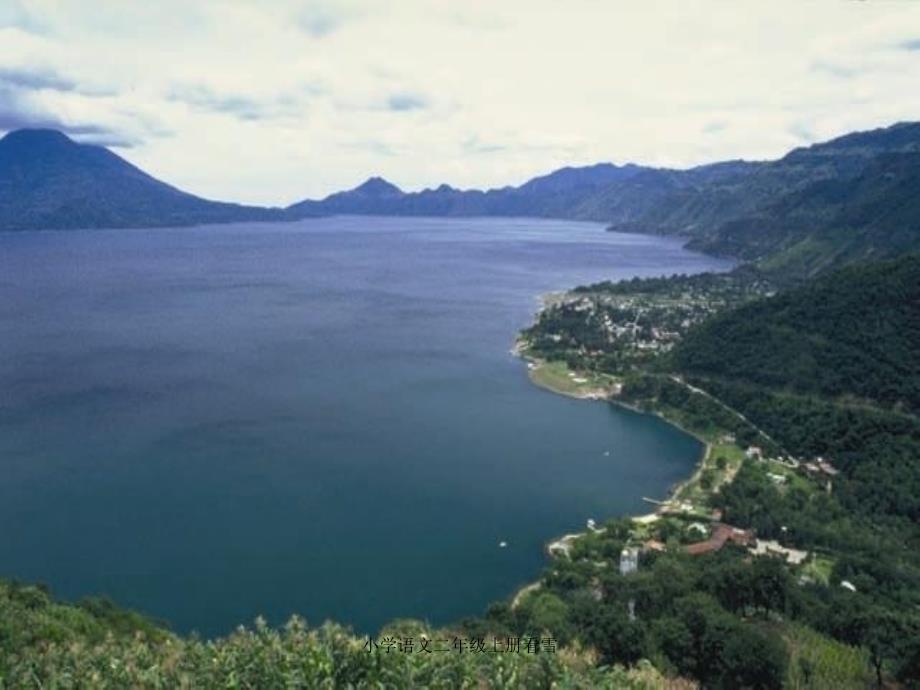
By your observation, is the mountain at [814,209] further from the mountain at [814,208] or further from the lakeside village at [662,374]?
the lakeside village at [662,374]

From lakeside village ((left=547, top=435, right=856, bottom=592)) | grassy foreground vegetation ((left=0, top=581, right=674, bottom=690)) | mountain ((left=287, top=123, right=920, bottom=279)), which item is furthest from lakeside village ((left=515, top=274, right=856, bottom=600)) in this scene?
grassy foreground vegetation ((left=0, top=581, right=674, bottom=690))

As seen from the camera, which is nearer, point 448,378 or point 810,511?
point 810,511

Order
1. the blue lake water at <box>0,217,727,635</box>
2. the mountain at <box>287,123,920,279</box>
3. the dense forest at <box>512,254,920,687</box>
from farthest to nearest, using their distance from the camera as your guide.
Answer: the mountain at <box>287,123,920,279</box>
the blue lake water at <box>0,217,727,635</box>
the dense forest at <box>512,254,920,687</box>

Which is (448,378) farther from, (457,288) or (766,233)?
(766,233)

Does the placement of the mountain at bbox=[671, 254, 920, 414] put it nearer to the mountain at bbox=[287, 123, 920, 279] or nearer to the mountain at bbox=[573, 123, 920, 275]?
the mountain at bbox=[573, 123, 920, 275]

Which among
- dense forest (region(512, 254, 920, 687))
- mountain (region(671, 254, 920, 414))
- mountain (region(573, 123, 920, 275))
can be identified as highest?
mountain (region(573, 123, 920, 275))

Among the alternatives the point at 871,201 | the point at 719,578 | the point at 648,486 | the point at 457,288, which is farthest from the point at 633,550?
the point at 871,201
